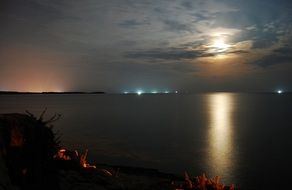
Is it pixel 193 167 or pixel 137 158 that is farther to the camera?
pixel 137 158

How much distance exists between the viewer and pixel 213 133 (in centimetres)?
7088

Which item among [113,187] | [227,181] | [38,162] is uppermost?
[38,162]

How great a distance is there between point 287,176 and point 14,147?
111 feet

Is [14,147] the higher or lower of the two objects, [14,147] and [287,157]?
the higher

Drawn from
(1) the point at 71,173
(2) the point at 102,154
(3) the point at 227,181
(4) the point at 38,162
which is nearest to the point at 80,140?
(2) the point at 102,154

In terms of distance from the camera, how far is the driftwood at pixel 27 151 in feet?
29.8

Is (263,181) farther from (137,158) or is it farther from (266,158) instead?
(137,158)

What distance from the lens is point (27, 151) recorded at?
9680 millimetres

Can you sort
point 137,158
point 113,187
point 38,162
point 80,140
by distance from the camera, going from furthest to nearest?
point 80,140
point 137,158
point 113,187
point 38,162

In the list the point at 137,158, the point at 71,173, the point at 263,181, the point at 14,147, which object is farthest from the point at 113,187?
the point at 137,158

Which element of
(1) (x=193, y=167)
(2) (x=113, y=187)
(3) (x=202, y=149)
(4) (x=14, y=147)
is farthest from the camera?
(3) (x=202, y=149)

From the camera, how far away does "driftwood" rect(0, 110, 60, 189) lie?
9.07m

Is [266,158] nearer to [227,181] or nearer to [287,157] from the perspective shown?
[287,157]

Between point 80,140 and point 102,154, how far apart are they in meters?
14.2
